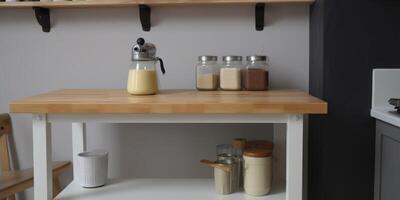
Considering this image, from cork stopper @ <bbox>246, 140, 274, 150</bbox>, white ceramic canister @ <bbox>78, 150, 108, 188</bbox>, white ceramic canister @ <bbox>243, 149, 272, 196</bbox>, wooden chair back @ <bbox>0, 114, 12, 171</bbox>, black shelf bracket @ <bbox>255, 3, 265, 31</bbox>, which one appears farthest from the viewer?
wooden chair back @ <bbox>0, 114, 12, 171</bbox>

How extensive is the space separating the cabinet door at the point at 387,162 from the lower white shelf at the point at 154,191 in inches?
14.9

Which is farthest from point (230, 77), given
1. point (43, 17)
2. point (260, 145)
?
point (43, 17)

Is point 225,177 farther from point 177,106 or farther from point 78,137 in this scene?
point 78,137

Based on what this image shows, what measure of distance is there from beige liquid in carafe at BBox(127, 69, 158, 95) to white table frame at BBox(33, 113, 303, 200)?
0.69ft

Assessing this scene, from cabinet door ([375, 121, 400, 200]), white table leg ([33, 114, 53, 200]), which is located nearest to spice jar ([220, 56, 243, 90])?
cabinet door ([375, 121, 400, 200])

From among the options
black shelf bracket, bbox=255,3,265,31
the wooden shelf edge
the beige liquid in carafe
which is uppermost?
the wooden shelf edge

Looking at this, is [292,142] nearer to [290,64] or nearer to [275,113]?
[275,113]

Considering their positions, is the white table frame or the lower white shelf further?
the lower white shelf

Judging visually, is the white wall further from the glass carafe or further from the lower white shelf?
the glass carafe

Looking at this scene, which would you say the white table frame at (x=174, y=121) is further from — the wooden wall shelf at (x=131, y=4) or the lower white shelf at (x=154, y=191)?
the wooden wall shelf at (x=131, y=4)

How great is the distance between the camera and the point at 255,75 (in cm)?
183

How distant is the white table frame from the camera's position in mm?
1458

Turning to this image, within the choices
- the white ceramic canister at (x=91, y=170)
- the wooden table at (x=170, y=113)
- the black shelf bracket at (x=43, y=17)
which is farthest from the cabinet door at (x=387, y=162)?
the black shelf bracket at (x=43, y=17)

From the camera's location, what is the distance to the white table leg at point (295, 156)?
145 cm
